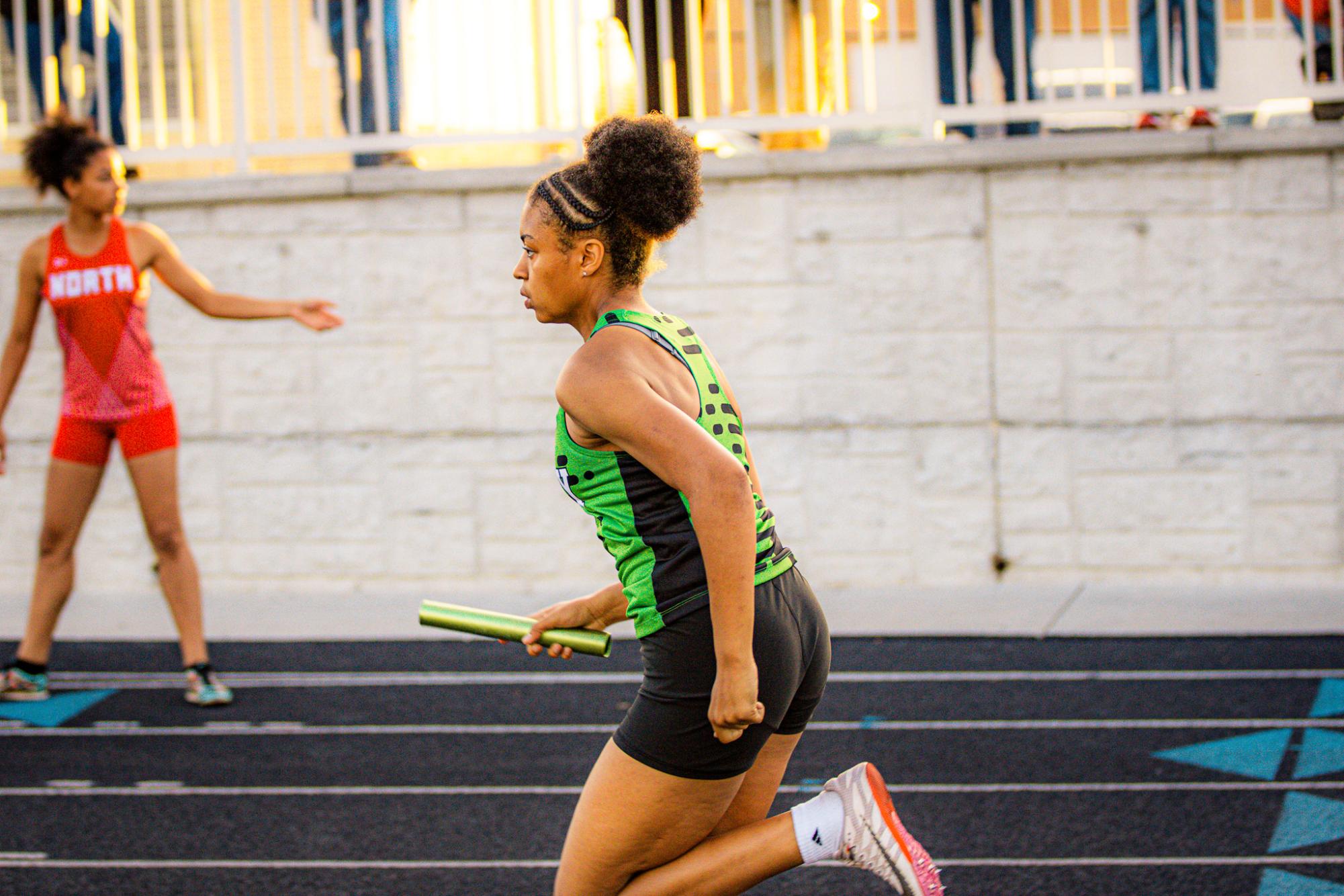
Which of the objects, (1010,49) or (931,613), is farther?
(1010,49)

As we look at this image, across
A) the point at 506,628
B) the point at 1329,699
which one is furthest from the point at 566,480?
the point at 1329,699

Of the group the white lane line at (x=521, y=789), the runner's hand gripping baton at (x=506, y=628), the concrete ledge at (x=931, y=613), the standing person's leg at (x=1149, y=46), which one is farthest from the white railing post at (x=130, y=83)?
the runner's hand gripping baton at (x=506, y=628)

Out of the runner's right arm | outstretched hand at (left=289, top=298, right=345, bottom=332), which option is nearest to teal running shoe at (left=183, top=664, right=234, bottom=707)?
the runner's right arm

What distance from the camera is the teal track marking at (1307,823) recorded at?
381 centimetres

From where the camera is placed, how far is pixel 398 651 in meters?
6.59

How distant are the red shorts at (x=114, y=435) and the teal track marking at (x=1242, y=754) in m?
3.68

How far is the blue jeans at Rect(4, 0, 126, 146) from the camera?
814 cm

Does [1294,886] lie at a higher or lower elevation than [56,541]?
lower

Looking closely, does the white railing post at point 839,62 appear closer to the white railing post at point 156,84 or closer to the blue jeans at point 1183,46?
the blue jeans at point 1183,46

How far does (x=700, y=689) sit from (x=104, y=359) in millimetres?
3790

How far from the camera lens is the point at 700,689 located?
235 centimetres

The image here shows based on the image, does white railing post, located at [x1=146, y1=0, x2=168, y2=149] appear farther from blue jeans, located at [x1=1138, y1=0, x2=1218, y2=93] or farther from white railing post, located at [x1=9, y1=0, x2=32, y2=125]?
blue jeans, located at [x1=1138, y1=0, x2=1218, y2=93]

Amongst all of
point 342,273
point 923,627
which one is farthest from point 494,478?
point 923,627

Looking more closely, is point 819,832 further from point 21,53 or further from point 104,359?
point 21,53
